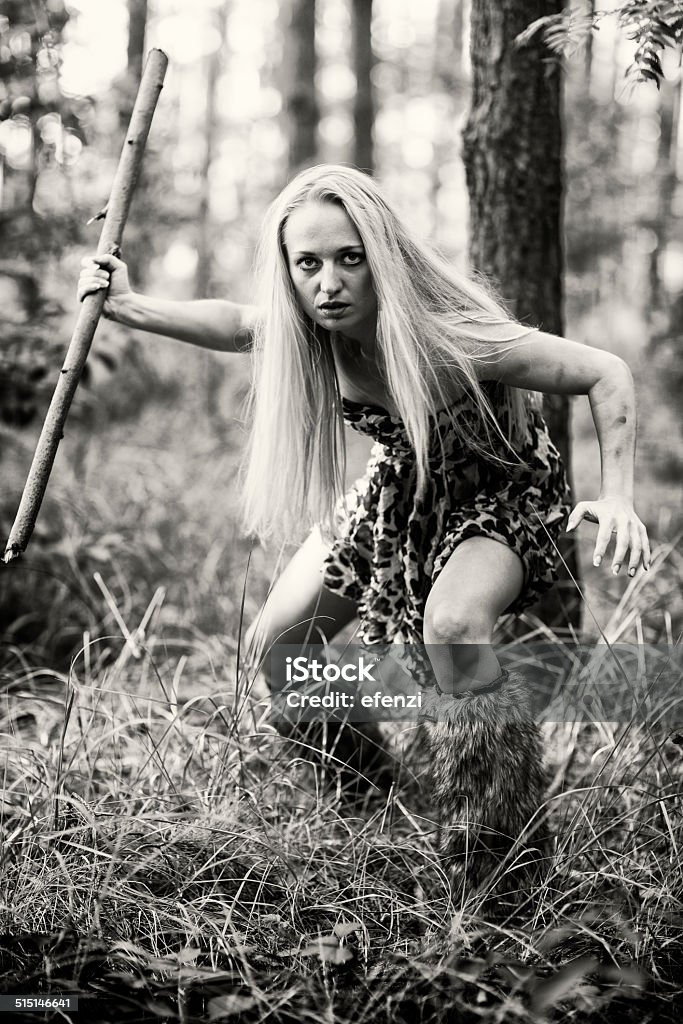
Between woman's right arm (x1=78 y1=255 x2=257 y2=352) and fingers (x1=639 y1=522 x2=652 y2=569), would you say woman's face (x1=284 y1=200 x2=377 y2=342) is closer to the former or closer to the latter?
woman's right arm (x1=78 y1=255 x2=257 y2=352)

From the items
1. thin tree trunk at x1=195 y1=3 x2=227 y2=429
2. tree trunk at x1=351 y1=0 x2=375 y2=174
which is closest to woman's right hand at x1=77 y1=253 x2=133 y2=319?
thin tree trunk at x1=195 y1=3 x2=227 y2=429

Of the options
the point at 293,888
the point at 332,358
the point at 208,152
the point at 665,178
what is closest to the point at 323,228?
the point at 332,358

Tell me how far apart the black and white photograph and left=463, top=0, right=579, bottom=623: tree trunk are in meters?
0.01

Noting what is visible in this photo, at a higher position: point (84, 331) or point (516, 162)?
point (516, 162)

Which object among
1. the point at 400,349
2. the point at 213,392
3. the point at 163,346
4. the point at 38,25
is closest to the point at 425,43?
Answer: the point at 163,346

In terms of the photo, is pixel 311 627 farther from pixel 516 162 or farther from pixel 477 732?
pixel 516 162

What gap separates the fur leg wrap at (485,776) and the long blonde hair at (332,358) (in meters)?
0.62

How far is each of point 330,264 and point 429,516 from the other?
29.5 inches

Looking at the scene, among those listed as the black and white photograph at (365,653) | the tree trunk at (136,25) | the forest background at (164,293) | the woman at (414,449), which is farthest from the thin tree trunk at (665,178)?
the woman at (414,449)

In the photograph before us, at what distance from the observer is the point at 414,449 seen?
246cm

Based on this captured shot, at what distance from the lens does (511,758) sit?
226 cm

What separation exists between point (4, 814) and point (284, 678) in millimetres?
871

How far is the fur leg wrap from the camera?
224 centimetres

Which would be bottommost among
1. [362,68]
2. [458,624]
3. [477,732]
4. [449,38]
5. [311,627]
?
[477,732]
